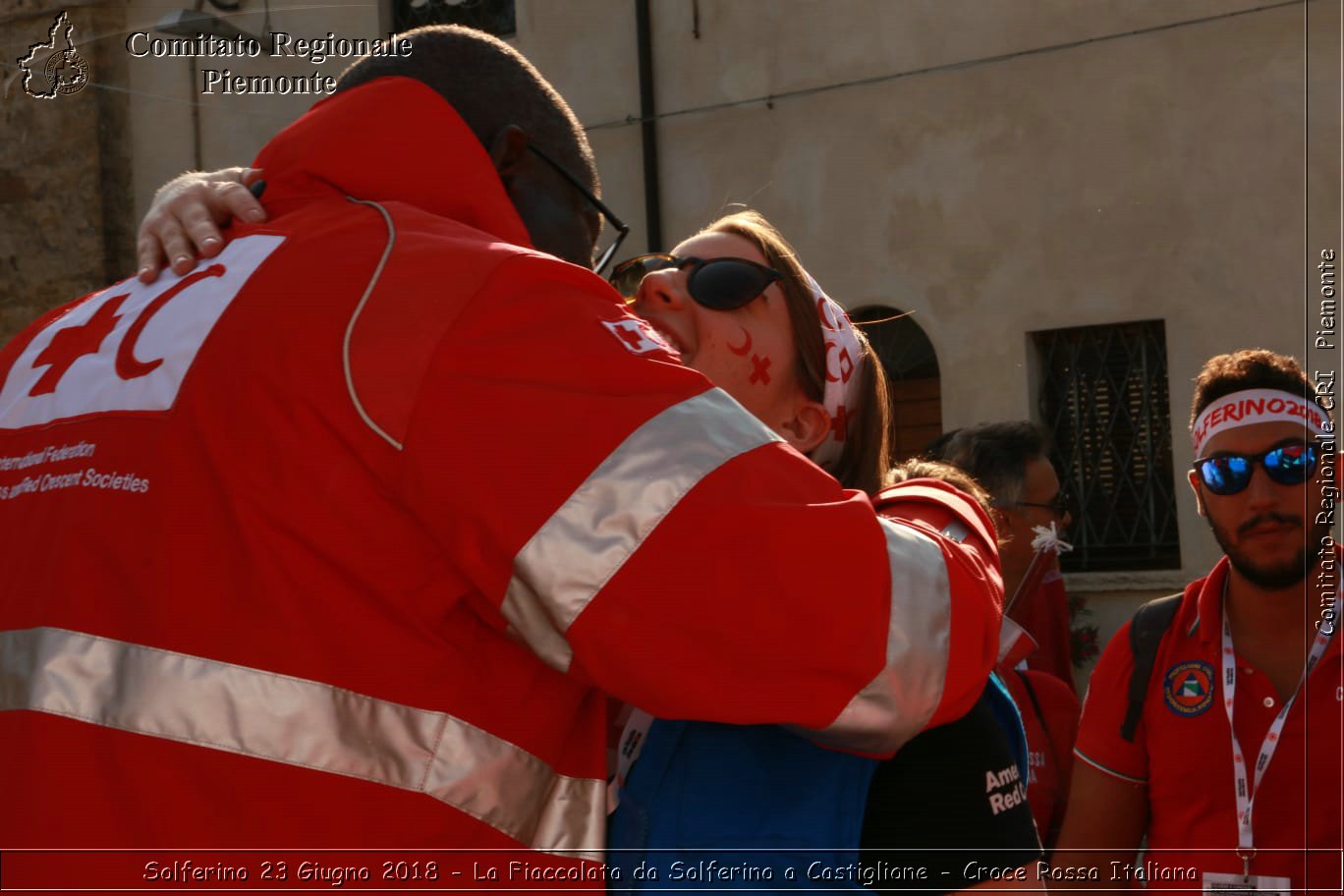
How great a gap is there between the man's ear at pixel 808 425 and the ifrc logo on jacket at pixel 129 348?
1.05 m

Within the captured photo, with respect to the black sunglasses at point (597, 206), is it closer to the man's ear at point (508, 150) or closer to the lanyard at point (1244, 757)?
the man's ear at point (508, 150)

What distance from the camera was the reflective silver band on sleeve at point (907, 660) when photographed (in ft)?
5.43

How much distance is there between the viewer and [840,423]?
258 centimetres

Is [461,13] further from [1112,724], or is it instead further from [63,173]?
[1112,724]

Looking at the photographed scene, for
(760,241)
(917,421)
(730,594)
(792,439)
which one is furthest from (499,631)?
(917,421)

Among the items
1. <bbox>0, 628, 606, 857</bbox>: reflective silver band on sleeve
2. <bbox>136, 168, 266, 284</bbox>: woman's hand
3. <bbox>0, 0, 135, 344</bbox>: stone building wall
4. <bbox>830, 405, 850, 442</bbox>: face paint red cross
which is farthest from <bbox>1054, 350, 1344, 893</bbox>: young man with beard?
<bbox>0, 0, 135, 344</bbox>: stone building wall

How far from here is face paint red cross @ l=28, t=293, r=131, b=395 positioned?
6.03ft

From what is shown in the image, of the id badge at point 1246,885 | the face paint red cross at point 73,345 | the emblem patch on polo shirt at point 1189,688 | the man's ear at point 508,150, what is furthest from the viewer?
the emblem patch on polo shirt at point 1189,688

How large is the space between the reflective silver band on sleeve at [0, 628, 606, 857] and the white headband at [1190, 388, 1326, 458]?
114 inches

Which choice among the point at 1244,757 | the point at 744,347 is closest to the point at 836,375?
the point at 744,347

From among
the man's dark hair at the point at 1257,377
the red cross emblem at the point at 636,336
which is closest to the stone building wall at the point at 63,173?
the man's dark hair at the point at 1257,377

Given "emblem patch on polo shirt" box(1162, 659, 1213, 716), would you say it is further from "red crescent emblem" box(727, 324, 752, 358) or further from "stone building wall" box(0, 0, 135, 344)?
"stone building wall" box(0, 0, 135, 344)

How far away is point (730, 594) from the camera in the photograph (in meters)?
1.57

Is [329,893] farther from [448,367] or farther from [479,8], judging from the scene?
[479,8]
